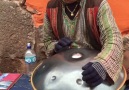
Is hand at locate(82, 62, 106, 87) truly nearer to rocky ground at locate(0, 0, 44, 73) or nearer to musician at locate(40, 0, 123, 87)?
musician at locate(40, 0, 123, 87)

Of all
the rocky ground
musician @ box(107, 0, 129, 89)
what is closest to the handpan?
musician @ box(107, 0, 129, 89)

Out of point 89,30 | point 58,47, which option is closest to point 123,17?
point 89,30

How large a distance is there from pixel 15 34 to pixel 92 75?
1.15 meters

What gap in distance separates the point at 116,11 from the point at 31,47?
1.99 ft

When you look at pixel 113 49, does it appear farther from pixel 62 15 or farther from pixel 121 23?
pixel 121 23

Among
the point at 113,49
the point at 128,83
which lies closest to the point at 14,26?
the point at 128,83

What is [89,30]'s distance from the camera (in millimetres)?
1191

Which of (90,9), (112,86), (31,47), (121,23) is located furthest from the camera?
(31,47)

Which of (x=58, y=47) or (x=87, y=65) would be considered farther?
(x=58, y=47)

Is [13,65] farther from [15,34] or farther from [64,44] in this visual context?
[64,44]

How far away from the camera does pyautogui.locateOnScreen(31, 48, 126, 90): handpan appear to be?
3.08ft

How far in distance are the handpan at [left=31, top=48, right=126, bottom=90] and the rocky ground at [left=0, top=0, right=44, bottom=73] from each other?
91cm

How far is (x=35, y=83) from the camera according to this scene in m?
1.00

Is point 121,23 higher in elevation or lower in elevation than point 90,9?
lower
